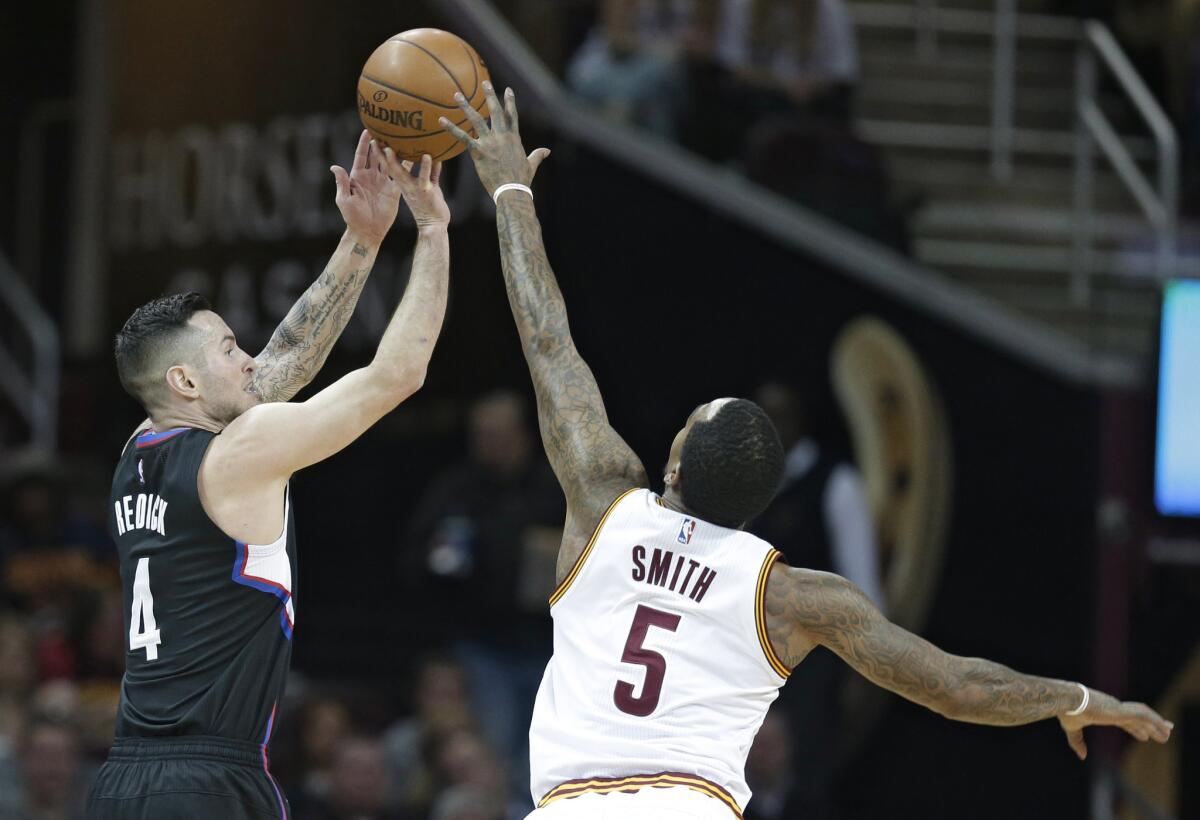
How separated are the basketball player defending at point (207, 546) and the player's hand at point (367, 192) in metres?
0.61

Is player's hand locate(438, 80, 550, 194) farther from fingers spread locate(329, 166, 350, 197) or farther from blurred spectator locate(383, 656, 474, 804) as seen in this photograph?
blurred spectator locate(383, 656, 474, 804)

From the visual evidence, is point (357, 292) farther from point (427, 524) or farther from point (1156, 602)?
point (1156, 602)

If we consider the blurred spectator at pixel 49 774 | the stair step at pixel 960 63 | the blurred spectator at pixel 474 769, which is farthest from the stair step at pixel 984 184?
the blurred spectator at pixel 49 774

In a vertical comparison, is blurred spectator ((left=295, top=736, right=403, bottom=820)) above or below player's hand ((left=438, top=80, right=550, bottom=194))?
below

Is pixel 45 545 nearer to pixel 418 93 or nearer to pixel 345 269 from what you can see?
pixel 345 269

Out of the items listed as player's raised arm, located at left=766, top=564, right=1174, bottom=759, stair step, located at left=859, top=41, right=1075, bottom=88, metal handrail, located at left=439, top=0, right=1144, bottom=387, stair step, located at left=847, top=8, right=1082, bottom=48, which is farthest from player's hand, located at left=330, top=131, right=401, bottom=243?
→ stair step, located at left=847, top=8, right=1082, bottom=48

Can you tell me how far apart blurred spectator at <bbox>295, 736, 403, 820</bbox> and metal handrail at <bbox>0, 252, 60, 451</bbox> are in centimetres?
615

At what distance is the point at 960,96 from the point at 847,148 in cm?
228

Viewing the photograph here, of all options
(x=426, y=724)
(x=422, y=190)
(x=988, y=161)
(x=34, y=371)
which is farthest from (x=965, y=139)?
(x=34, y=371)

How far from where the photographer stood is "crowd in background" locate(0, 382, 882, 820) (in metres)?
9.72

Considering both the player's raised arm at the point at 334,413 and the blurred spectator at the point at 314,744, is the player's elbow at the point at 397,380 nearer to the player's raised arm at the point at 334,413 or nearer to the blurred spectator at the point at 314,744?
the player's raised arm at the point at 334,413

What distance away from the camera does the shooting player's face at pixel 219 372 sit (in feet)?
17.0

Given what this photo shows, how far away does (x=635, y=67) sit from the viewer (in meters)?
11.2

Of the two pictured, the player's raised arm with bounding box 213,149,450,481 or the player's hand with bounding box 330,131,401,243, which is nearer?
the player's raised arm with bounding box 213,149,450,481
